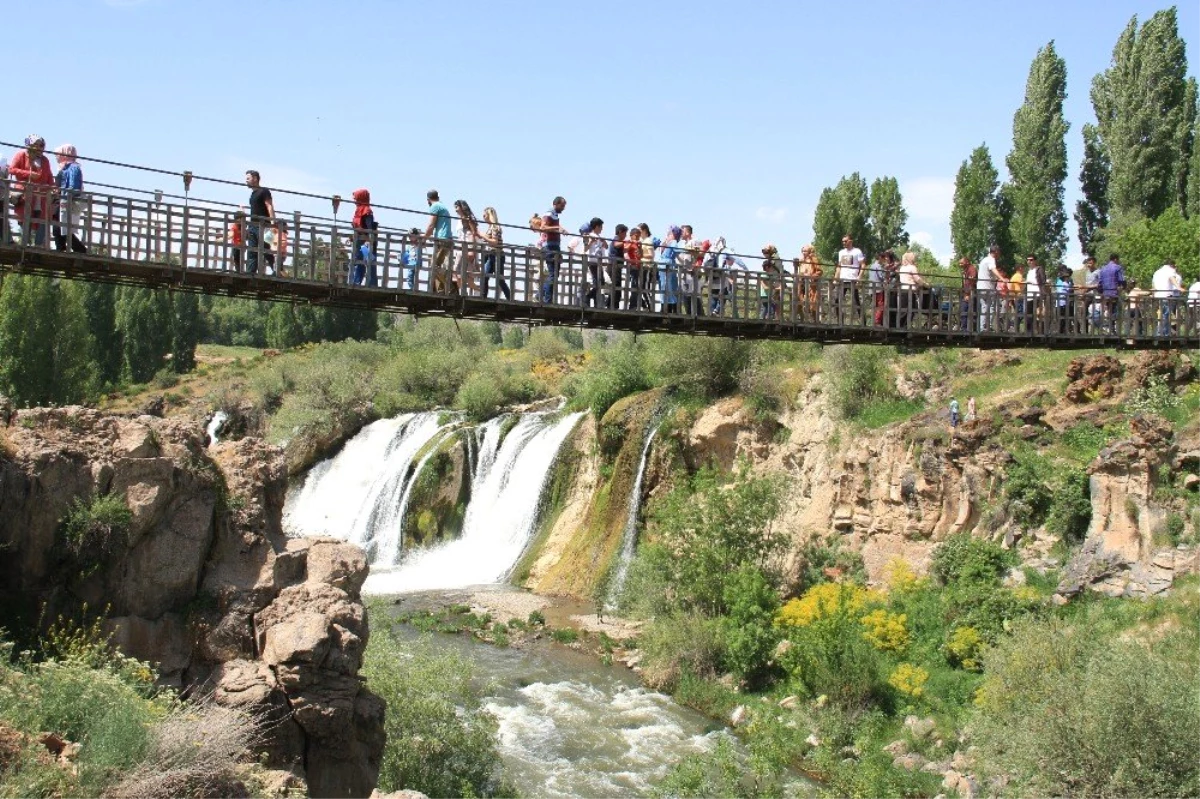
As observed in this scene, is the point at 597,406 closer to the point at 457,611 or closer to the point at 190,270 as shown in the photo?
the point at 457,611

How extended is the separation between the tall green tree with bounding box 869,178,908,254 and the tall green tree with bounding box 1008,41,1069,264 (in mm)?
5036

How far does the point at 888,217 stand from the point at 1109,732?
41984 mm

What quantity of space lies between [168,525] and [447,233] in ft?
20.9

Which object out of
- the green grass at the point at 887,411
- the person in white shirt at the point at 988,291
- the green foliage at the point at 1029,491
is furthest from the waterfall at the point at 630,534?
the person in white shirt at the point at 988,291

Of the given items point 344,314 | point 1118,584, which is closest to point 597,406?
point 1118,584

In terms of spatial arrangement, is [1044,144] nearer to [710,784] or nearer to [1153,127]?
[1153,127]

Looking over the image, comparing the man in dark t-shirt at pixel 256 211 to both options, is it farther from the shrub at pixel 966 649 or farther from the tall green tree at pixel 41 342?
the tall green tree at pixel 41 342

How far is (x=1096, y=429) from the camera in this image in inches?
1060

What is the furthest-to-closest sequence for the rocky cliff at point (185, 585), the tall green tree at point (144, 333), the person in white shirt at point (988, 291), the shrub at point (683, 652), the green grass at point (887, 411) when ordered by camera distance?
the tall green tree at point (144, 333)
the green grass at point (887, 411)
the shrub at point (683, 652)
the person in white shirt at point (988, 291)
the rocky cliff at point (185, 585)

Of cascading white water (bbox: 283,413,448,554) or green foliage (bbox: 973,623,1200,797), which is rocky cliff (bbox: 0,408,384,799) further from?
cascading white water (bbox: 283,413,448,554)

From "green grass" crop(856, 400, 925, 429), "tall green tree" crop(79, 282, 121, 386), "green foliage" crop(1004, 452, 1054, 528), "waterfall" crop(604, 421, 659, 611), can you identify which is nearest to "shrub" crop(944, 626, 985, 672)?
"green foliage" crop(1004, 452, 1054, 528)

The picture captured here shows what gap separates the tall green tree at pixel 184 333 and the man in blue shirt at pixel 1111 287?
191 ft

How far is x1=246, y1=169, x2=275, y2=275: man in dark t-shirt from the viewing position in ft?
58.9

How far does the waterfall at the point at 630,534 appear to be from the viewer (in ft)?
112
